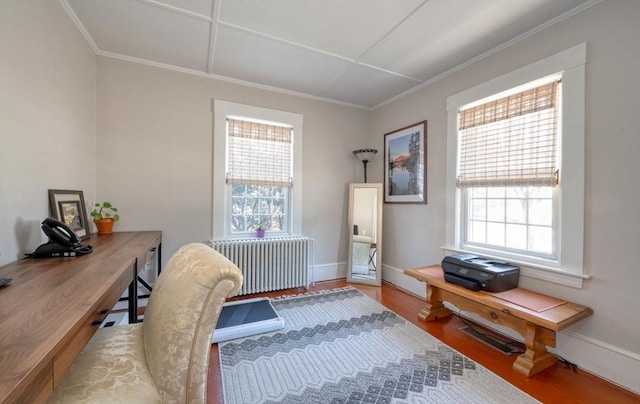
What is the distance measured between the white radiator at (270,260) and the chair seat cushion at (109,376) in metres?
1.75

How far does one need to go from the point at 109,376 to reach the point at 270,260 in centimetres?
217

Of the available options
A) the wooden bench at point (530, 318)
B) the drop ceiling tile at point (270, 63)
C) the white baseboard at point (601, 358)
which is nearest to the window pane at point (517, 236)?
the wooden bench at point (530, 318)

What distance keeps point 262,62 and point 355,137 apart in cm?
170

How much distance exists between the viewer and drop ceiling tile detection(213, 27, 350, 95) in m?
2.28

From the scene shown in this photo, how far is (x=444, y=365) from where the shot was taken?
5.98 feet

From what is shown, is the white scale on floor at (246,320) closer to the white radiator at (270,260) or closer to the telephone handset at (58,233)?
the white radiator at (270,260)

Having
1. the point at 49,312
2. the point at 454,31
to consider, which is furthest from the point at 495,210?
the point at 49,312

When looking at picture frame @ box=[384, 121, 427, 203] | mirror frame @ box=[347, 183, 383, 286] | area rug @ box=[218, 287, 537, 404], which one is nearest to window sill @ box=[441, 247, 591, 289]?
area rug @ box=[218, 287, 537, 404]

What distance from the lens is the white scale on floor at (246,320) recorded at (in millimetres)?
2137

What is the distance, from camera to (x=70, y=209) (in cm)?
193

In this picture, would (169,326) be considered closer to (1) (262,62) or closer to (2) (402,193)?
(1) (262,62)

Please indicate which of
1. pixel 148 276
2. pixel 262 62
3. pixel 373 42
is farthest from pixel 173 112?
pixel 373 42

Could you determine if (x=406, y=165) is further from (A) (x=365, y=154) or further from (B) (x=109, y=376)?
(B) (x=109, y=376)

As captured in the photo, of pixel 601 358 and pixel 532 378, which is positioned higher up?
pixel 601 358
